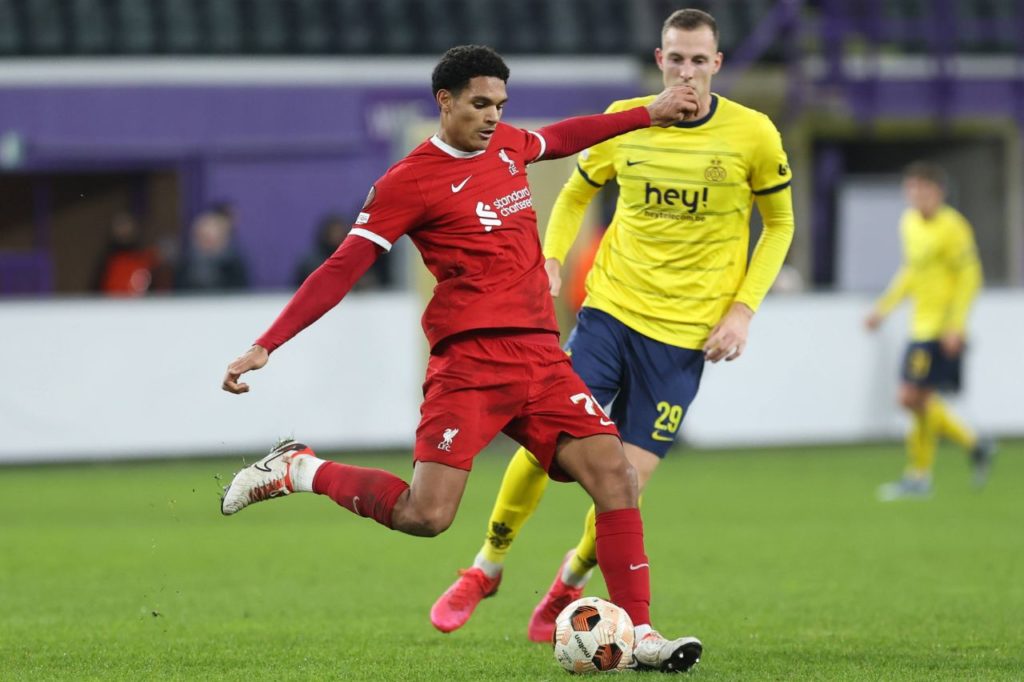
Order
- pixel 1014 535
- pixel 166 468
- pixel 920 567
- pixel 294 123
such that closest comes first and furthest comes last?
1. pixel 920 567
2. pixel 1014 535
3. pixel 166 468
4. pixel 294 123

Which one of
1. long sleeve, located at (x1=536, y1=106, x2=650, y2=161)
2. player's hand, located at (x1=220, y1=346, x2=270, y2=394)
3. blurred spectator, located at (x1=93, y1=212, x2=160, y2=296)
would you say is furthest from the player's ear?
blurred spectator, located at (x1=93, y1=212, x2=160, y2=296)

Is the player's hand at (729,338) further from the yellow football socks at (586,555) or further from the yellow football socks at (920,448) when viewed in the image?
the yellow football socks at (920,448)

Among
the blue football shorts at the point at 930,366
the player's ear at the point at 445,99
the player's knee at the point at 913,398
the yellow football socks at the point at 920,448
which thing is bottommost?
the yellow football socks at the point at 920,448

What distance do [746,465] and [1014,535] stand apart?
15.1ft

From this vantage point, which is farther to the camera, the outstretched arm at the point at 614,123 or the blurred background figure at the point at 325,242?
the blurred background figure at the point at 325,242

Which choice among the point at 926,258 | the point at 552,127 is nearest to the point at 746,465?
the point at 926,258

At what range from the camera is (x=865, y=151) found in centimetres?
2220

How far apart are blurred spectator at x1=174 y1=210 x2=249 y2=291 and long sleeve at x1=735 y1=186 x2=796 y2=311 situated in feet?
30.1

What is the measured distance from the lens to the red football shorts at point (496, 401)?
6004 mm

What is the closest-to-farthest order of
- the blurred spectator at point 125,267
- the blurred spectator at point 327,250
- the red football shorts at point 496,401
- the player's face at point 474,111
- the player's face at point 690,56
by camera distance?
the player's face at point 474,111
the red football shorts at point 496,401
the player's face at point 690,56
the blurred spectator at point 327,250
the blurred spectator at point 125,267

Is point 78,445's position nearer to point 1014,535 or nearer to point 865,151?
point 1014,535

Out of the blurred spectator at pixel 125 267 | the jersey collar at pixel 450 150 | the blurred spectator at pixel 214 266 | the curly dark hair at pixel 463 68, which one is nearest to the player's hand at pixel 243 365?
the jersey collar at pixel 450 150

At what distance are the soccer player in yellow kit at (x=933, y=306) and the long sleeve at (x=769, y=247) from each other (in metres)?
6.32

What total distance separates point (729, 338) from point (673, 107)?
90 cm
